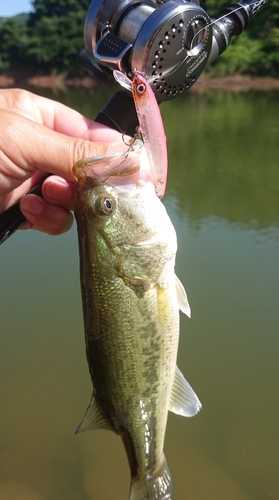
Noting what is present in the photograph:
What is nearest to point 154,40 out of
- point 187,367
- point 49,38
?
point 187,367

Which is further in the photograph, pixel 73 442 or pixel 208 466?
pixel 73 442

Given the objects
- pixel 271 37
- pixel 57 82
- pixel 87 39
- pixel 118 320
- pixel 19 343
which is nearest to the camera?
pixel 118 320

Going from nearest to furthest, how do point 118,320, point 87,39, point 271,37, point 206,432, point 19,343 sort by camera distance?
point 118,320 → point 87,39 → point 206,432 → point 19,343 → point 271,37

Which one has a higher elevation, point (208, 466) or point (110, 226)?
point (110, 226)

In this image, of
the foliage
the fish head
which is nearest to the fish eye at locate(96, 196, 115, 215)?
the fish head

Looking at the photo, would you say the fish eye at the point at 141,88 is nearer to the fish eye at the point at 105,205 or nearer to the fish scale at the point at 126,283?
the fish scale at the point at 126,283

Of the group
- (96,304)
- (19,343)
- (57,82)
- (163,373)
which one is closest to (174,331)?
(163,373)

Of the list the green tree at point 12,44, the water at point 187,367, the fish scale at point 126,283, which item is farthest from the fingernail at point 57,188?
the green tree at point 12,44

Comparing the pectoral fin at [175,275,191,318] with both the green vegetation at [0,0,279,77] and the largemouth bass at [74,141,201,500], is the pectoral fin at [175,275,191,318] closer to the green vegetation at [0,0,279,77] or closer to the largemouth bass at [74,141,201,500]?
the largemouth bass at [74,141,201,500]

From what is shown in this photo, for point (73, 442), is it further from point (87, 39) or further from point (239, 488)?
point (87, 39)
